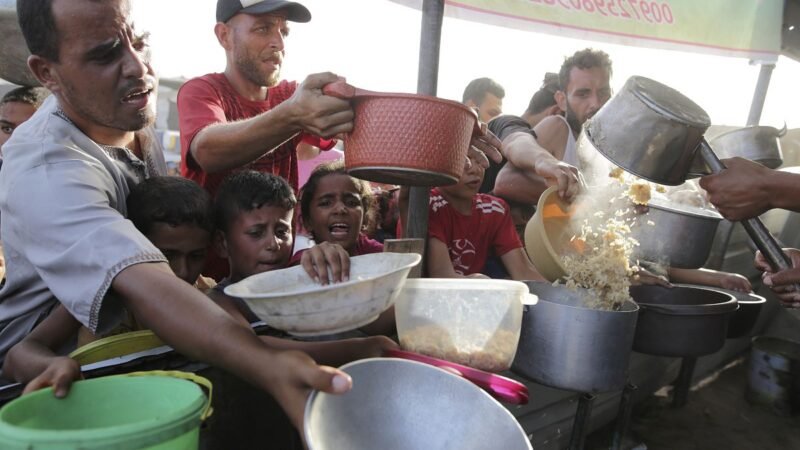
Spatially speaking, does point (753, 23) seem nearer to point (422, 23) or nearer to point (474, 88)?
point (474, 88)

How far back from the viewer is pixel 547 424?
7.82ft

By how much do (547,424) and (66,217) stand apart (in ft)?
7.02

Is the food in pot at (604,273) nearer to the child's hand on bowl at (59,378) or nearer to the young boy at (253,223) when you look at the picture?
the young boy at (253,223)

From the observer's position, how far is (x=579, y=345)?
5.20 feet

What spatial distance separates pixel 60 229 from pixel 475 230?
79.0 inches

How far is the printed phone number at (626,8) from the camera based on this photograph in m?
3.21

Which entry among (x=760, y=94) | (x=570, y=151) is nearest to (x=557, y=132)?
(x=570, y=151)

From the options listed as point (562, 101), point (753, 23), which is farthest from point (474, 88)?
point (753, 23)

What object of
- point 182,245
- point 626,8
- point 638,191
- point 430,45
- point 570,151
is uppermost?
point 626,8

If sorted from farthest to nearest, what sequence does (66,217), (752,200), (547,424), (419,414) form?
(547,424) < (752,200) < (66,217) < (419,414)

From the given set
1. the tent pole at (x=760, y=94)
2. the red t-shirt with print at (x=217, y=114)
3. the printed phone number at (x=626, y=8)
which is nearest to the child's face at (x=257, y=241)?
the red t-shirt with print at (x=217, y=114)

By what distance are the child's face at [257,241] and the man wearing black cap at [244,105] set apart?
9.1 inches

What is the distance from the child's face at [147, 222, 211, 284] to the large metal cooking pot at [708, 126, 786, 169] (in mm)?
3970

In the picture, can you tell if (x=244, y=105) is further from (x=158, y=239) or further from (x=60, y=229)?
(x=60, y=229)
